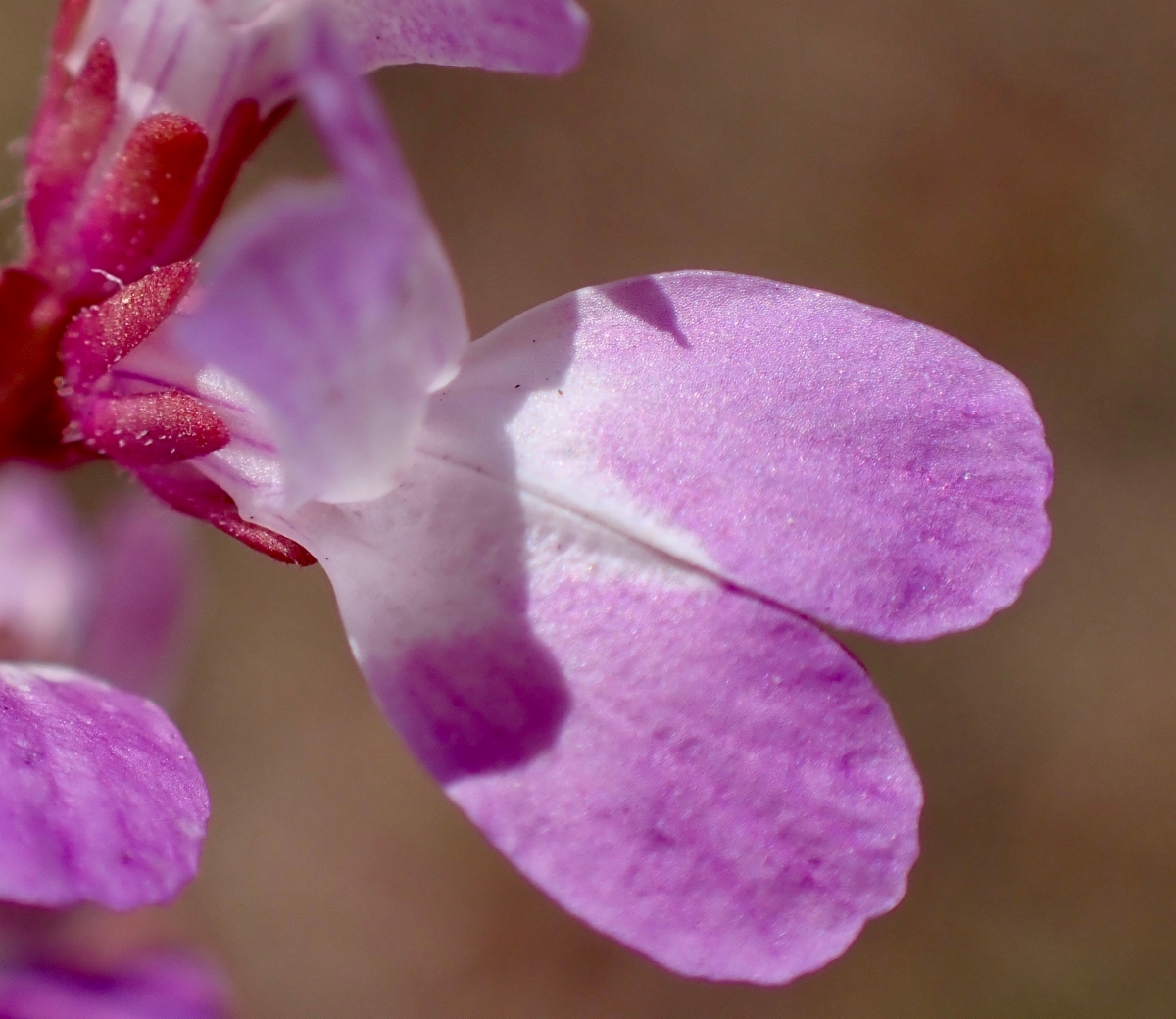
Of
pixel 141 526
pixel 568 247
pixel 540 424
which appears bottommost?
pixel 568 247

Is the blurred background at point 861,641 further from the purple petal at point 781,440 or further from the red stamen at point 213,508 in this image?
the purple petal at point 781,440

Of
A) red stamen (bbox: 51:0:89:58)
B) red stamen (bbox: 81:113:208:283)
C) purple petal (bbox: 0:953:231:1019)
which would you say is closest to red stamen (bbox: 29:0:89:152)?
red stamen (bbox: 51:0:89:58)

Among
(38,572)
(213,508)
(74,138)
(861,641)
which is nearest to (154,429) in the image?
(213,508)

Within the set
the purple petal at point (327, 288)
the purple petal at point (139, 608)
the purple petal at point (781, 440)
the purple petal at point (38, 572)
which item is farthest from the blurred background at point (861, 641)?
the purple petal at point (327, 288)

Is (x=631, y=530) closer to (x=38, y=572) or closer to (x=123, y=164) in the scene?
(x=123, y=164)

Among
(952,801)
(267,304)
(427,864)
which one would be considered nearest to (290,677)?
(427,864)

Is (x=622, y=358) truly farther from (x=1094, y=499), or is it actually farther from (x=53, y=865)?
(x=1094, y=499)

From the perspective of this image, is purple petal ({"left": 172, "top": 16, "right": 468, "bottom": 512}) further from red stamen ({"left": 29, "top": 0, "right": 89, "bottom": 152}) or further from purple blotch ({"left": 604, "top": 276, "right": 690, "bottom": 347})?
red stamen ({"left": 29, "top": 0, "right": 89, "bottom": 152})
